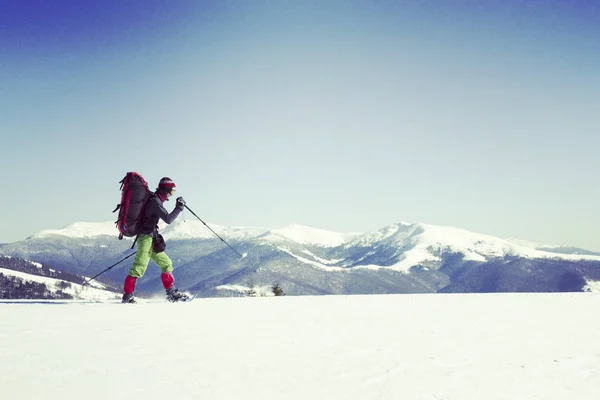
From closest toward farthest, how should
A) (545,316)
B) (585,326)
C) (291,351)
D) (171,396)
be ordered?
(171,396) → (291,351) → (585,326) → (545,316)

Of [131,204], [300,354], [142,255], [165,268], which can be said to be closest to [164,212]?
[131,204]

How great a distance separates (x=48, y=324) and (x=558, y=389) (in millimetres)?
6809

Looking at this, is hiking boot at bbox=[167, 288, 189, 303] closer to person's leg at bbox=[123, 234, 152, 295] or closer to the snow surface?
person's leg at bbox=[123, 234, 152, 295]

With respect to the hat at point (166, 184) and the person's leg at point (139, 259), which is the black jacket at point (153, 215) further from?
the hat at point (166, 184)

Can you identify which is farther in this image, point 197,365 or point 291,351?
point 291,351

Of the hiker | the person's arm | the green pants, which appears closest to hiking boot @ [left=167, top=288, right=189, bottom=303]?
the hiker

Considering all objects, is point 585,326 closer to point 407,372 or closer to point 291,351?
point 407,372

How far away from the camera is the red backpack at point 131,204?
10.5 metres

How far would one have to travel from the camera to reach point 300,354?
486 cm

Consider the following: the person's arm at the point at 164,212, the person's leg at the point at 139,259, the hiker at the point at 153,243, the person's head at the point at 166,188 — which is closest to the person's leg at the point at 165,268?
the hiker at the point at 153,243

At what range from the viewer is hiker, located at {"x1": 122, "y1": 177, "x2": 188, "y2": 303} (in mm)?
10528

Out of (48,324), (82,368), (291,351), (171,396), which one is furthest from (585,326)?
(48,324)

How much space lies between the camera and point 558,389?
12.0ft

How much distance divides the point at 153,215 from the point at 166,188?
2.66ft
